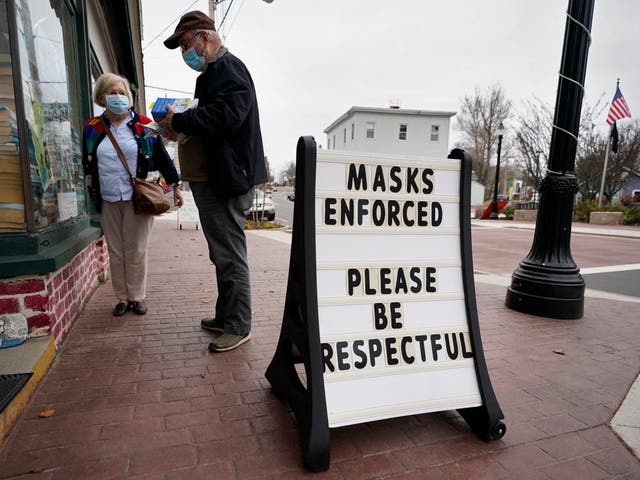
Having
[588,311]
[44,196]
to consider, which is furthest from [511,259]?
[44,196]

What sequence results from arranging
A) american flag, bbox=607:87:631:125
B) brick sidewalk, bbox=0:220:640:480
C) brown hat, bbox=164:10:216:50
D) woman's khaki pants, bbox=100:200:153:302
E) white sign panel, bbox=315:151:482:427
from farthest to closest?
american flag, bbox=607:87:631:125 < woman's khaki pants, bbox=100:200:153:302 < brown hat, bbox=164:10:216:50 < white sign panel, bbox=315:151:482:427 < brick sidewalk, bbox=0:220:640:480

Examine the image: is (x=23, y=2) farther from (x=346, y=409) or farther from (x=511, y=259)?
(x=511, y=259)

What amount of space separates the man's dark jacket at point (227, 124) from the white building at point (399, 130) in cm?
3503

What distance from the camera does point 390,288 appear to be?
1.93m

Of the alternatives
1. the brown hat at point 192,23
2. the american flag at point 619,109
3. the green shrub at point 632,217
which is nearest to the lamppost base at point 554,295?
the brown hat at point 192,23

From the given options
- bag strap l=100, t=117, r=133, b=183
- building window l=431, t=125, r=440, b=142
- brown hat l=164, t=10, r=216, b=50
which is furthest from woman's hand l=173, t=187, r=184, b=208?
building window l=431, t=125, r=440, b=142

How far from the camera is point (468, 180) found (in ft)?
6.72

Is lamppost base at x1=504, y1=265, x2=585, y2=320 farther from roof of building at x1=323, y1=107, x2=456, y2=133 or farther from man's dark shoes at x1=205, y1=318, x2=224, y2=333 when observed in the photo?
roof of building at x1=323, y1=107, x2=456, y2=133

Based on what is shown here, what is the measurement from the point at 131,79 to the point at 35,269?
881 centimetres

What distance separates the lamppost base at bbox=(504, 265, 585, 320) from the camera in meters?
3.88

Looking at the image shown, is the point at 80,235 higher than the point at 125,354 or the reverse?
higher

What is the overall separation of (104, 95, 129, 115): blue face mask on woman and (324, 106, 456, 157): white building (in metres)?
34.6

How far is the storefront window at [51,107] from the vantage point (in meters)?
2.64

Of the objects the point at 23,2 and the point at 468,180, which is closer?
the point at 468,180
